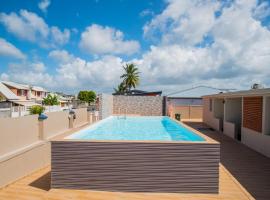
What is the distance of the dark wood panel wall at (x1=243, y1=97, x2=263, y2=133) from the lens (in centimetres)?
914

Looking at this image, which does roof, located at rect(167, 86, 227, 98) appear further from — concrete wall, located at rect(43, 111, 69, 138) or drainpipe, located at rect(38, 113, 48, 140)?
drainpipe, located at rect(38, 113, 48, 140)

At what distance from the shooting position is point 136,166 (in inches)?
195

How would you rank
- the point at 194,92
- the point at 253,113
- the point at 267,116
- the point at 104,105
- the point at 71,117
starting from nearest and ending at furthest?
the point at 267,116
the point at 253,113
the point at 71,117
the point at 104,105
the point at 194,92

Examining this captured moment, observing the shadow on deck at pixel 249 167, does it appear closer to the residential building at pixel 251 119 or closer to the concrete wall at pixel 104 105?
the residential building at pixel 251 119

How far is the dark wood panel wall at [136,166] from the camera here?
4.88 meters

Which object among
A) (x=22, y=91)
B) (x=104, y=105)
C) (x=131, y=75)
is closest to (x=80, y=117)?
(x=104, y=105)

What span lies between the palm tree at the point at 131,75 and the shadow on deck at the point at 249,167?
32082mm

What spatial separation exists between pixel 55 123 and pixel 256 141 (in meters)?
9.66

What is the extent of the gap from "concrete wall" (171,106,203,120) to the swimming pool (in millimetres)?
17858

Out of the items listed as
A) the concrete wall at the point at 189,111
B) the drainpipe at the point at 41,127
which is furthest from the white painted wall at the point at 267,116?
the concrete wall at the point at 189,111

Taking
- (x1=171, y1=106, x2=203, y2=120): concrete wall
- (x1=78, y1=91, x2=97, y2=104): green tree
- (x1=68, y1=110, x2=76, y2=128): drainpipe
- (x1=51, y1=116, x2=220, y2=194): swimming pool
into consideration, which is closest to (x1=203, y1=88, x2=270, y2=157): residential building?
(x1=51, y1=116, x2=220, y2=194): swimming pool

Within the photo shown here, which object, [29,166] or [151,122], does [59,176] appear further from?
[151,122]

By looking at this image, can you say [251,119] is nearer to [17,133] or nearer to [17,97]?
[17,133]

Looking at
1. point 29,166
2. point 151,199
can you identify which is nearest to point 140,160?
point 151,199
